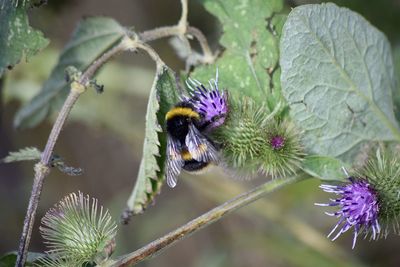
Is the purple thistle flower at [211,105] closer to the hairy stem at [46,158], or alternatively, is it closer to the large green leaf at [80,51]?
the hairy stem at [46,158]

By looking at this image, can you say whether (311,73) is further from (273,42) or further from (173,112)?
(173,112)

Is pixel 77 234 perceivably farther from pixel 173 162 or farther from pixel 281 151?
pixel 281 151

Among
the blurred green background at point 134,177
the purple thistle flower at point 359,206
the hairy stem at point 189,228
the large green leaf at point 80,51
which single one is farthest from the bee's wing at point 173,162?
the blurred green background at point 134,177

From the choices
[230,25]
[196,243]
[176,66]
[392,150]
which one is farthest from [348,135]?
[196,243]

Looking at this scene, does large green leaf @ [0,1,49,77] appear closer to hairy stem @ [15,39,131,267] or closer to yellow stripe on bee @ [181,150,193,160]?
hairy stem @ [15,39,131,267]

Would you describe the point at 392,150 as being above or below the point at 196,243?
above
